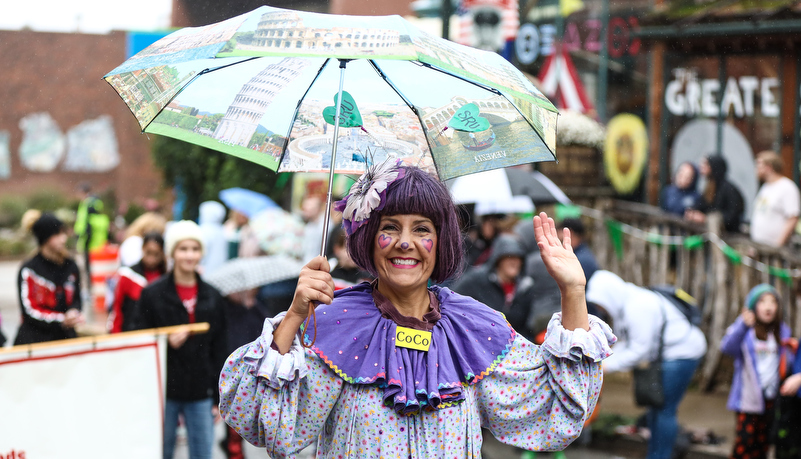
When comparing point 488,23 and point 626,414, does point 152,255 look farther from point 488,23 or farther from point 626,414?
point 488,23

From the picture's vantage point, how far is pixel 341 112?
3.04m

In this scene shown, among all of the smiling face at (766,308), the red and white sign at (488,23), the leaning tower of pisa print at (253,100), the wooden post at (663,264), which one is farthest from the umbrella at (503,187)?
the leaning tower of pisa print at (253,100)

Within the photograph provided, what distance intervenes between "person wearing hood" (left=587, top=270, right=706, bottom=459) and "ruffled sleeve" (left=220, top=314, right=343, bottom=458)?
3965 millimetres

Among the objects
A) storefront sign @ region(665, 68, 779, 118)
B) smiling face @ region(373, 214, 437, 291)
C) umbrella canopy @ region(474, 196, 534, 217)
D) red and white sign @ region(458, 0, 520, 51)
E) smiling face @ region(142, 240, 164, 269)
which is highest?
red and white sign @ region(458, 0, 520, 51)

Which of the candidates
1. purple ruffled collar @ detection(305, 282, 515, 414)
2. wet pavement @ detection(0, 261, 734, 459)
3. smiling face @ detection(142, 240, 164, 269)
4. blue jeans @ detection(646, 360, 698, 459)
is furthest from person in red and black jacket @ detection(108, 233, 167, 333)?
blue jeans @ detection(646, 360, 698, 459)

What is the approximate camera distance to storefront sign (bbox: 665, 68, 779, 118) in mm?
11773

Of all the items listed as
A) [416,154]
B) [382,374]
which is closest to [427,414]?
[382,374]

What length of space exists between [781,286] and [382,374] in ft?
21.0

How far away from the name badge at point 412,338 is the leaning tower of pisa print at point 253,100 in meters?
0.86

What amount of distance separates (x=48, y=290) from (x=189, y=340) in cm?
125

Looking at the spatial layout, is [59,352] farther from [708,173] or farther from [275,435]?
[708,173]

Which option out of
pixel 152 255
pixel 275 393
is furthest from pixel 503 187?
pixel 275 393

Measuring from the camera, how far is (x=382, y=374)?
8.36 feet

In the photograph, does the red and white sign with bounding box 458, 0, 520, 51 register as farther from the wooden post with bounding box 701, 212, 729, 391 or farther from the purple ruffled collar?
the purple ruffled collar
